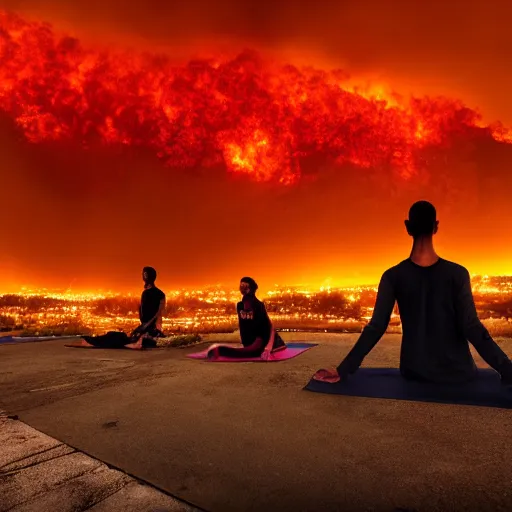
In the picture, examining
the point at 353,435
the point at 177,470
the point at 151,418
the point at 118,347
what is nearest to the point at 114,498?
the point at 177,470

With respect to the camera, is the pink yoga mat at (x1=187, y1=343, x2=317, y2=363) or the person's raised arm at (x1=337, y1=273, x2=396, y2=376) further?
the pink yoga mat at (x1=187, y1=343, x2=317, y2=363)

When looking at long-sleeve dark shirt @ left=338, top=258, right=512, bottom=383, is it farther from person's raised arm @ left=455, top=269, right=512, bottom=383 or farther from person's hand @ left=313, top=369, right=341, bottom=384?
person's hand @ left=313, top=369, right=341, bottom=384

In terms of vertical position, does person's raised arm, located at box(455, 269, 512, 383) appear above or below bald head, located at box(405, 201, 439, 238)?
below

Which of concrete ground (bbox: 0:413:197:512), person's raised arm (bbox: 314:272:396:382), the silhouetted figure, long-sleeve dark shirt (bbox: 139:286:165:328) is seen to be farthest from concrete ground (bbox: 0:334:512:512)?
long-sleeve dark shirt (bbox: 139:286:165:328)

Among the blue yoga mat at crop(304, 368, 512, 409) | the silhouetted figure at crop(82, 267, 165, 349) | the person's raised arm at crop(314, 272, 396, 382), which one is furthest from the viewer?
the silhouetted figure at crop(82, 267, 165, 349)

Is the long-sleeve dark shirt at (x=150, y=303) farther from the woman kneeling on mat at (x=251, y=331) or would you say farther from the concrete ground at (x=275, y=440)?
the concrete ground at (x=275, y=440)

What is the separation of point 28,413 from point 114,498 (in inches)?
97.5

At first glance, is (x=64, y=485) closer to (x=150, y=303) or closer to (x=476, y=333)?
(x=476, y=333)

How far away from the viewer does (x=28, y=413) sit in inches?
183

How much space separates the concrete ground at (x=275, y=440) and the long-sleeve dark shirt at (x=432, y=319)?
499 mm

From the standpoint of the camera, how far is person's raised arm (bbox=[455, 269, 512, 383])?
14.5ft

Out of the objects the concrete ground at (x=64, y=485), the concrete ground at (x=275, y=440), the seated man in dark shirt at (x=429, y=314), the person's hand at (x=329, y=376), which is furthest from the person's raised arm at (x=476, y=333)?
the concrete ground at (x=64, y=485)

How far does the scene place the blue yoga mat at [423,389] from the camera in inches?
172

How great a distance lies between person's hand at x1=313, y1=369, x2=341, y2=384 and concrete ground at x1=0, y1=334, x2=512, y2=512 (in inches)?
12.6
